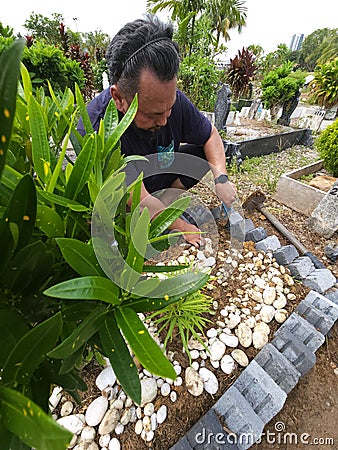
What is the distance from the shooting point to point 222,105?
3521mm

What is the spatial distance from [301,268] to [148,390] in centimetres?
108

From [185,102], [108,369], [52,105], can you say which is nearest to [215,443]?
[108,369]

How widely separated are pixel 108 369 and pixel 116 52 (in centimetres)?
126

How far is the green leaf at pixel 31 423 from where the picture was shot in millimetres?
205

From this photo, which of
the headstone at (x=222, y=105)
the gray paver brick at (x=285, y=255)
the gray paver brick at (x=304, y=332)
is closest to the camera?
the gray paver brick at (x=304, y=332)

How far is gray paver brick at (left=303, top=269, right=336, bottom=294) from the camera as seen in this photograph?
150 cm

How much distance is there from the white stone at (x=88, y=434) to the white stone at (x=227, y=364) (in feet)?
1.76

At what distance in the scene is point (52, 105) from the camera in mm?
645

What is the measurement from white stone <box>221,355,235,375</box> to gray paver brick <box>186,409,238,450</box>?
0.18m

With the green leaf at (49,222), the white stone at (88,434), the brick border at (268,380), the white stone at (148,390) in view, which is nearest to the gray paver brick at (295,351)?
the brick border at (268,380)

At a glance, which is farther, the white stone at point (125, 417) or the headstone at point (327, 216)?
the headstone at point (327, 216)

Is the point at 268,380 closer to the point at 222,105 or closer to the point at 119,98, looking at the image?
the point at 119,98

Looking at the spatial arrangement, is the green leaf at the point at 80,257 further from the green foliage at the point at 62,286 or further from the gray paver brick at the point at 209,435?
the gray paver brick at the point at 209,435
